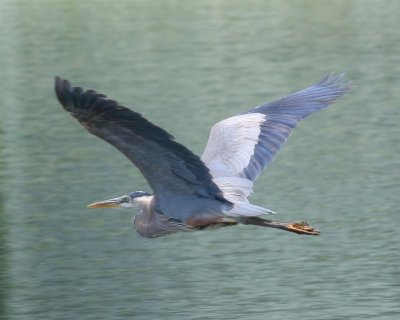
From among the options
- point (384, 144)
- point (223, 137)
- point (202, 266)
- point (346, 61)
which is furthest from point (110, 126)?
point (346, 61)

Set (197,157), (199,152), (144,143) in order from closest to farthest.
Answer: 1. (144,143)
2. (197,157)
3. (199,152)

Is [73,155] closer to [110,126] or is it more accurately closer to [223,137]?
[223,137]

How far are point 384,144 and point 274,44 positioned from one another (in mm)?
6619

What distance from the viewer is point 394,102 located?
48.2 feet

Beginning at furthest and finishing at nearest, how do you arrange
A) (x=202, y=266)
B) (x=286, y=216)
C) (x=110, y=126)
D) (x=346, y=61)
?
1. (x=346, y=61)
2. (x=286, y=216)
3. (x=202, y=266)
4. (x=110, y=126)

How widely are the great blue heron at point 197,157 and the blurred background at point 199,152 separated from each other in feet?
3.02

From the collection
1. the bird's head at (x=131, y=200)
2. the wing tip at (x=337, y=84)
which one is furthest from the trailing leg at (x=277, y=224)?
the wing tip at (x=337, y=84)

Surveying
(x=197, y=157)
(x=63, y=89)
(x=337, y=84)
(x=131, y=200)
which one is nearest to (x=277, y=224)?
(x=197, y=157)

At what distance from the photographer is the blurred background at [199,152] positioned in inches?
348

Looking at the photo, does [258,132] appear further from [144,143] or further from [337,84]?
[144,143]

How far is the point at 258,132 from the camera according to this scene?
26.9 ft

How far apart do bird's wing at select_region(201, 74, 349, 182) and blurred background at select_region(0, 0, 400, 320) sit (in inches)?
38.5

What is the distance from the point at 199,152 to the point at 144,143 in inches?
241

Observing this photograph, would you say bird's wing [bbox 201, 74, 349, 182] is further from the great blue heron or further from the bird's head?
the bird's head
